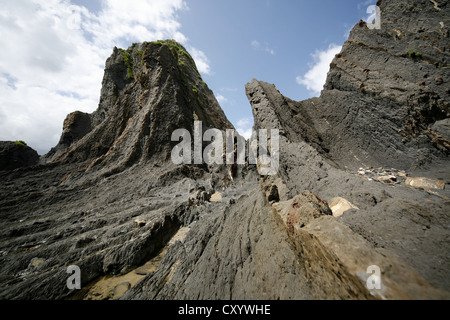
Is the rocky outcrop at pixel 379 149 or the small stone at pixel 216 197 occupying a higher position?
the rocky outcrop at pixel 379 149

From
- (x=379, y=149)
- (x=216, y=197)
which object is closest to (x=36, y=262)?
(x=216, y=197)

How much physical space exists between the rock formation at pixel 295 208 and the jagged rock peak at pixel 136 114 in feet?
5.51

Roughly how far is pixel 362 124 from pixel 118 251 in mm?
14316

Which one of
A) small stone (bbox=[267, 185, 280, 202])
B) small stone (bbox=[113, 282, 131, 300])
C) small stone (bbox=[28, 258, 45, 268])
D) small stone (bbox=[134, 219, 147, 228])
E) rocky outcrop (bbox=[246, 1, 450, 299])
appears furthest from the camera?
small stone (bbox=[134, 219, 147, 228])

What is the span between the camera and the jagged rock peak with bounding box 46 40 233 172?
19984 mm

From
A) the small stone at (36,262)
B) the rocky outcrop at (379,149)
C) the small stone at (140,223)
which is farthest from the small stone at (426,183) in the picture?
the small stone at (36,262)

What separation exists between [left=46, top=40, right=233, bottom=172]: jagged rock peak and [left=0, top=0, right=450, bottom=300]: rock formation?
168 cm

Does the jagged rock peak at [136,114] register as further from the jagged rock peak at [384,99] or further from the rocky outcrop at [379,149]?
the jagged rock peak at [384,99]

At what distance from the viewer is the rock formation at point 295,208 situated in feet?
10.2

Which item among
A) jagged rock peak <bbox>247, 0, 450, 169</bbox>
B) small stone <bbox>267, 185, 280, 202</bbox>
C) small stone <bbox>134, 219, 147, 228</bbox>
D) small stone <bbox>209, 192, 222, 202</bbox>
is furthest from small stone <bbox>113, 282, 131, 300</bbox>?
jagged rock peak <bbox>247, 0, 450, 169</bbox>

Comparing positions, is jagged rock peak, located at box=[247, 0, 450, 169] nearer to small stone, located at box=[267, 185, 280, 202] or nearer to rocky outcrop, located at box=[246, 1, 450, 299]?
rocky outcrop, located at box=[246, 1, 450, 299]

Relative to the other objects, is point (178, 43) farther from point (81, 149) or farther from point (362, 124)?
point (362, 124)

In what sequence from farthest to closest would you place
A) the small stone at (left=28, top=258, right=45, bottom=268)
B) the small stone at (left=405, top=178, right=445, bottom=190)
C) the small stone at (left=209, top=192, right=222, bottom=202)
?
the small stone at (left=209, top=192, right=222, bottom=202) < the small stone at (left=28, top=258, right=45, bottom=268) < the small stone at (left=405, top=178, right=445, bottom=190)

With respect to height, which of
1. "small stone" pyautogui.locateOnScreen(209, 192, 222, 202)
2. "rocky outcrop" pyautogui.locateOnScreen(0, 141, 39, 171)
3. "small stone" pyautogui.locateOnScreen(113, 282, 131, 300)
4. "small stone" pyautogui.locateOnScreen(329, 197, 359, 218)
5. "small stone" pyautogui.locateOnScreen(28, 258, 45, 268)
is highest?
"rocky outcrop" pyautogui.locateOnScreen(0, 141, 39, 171)
